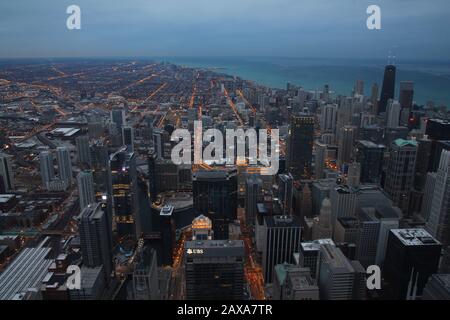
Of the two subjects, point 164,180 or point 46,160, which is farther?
point 164,180

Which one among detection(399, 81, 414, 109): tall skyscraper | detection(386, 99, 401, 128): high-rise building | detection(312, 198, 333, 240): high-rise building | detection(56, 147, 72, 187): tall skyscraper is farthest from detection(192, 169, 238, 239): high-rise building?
detection(386, 99, 401, 128): high-rise building

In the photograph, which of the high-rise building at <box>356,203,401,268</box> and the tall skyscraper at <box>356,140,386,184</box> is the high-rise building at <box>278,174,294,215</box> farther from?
the tall skyscraper at <box>356,140,386,184</box>

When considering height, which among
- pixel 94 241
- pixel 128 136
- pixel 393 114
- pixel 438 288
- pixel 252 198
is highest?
pixel 393 114

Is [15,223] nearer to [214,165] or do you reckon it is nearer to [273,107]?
[214,165]

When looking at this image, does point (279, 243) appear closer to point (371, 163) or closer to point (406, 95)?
point (371, 163)

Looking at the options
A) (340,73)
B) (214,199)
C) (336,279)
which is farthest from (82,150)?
(340,73)

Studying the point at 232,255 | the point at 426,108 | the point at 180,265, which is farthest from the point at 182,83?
the point at 232,255

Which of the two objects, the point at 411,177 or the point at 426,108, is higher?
the point at 426,108
